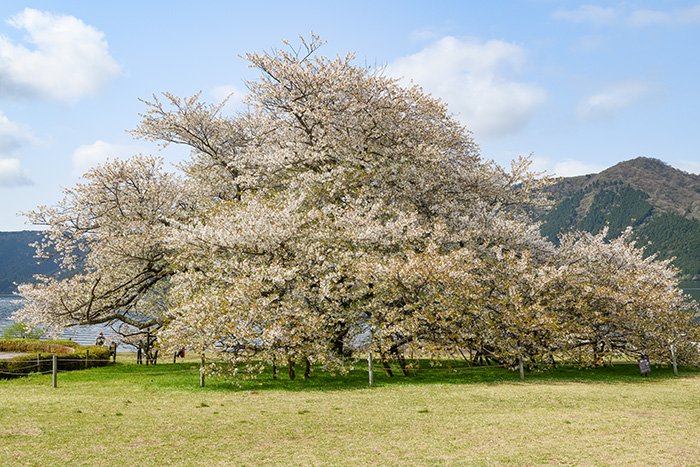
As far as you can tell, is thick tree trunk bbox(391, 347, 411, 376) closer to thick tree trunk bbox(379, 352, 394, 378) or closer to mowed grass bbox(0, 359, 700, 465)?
thick tree trunk bbox(379, 352, 394, 378)

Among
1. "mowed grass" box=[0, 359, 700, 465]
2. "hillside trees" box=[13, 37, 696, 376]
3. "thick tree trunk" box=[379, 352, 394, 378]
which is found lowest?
"mowed grass" box=[0, 359, 700, 465]

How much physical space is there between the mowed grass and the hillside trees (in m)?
2.38

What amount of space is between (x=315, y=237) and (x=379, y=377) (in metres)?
6.72

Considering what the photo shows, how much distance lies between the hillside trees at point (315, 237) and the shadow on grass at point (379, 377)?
3.26 ft

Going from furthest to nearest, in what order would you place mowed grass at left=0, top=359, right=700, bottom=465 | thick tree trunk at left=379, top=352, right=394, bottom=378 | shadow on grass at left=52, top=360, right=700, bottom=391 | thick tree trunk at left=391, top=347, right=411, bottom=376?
thick tree trunk at left=391, top=347, right=411, bottom=376, thick tree trunk at left=379, top=352, right=394, bottom=378, shadow on grass at left=52, top=360, right=700, bottom=391, mowed grass at left=0, top=359, right=700, bottom=465

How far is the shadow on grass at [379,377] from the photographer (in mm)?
20219

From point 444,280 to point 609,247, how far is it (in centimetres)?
1534

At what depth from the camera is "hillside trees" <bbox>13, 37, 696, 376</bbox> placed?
70.6 ft

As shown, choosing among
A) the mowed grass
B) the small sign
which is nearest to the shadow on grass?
the mowed grass

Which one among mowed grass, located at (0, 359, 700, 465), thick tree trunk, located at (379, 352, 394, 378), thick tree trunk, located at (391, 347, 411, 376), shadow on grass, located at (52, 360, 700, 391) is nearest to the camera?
mowed grass, located at (0, 359, 700, 465)

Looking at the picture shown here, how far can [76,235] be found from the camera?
2750 centimetres

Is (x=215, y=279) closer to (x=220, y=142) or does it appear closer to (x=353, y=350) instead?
(x=353, y=350)

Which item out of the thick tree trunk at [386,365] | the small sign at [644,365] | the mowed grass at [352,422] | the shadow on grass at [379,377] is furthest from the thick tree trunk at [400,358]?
the small sign at [644,365]

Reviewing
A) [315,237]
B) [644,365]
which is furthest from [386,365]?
[644,365]
